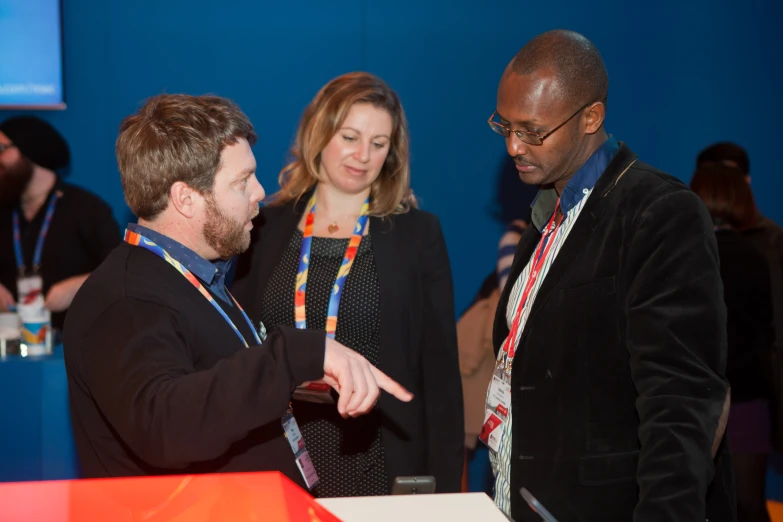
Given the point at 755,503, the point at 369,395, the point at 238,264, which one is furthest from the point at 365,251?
the point at 755,503

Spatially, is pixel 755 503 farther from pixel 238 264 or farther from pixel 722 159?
pixel 238 264

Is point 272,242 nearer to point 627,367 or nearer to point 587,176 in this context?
point 587,176

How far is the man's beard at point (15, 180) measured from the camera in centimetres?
390

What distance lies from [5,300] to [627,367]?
10.3 feet

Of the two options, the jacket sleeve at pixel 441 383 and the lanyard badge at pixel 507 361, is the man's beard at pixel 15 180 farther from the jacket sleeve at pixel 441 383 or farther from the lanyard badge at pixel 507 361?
the lanyard badge at pixel 507 361

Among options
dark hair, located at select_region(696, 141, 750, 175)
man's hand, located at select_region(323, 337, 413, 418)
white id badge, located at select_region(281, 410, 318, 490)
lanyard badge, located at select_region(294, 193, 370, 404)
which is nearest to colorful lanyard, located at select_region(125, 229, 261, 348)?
white id badge, located at select_region(281, 410, 318, 490)

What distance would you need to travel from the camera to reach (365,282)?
7.93ft

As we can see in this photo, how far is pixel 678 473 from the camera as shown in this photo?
1.29 m

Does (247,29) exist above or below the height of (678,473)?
above

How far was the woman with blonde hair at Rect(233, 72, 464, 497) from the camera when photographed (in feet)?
7.68

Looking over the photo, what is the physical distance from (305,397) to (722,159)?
3.15 m

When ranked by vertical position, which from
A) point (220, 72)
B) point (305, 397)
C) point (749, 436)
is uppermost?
point (220, 72)

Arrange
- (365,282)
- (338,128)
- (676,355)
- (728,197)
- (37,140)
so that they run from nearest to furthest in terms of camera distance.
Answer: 1. (676,355)
2. (365,282)
3. (338,128)
4. (728,197)
5. (37,140)

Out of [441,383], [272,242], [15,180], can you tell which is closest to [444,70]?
[272,242]
